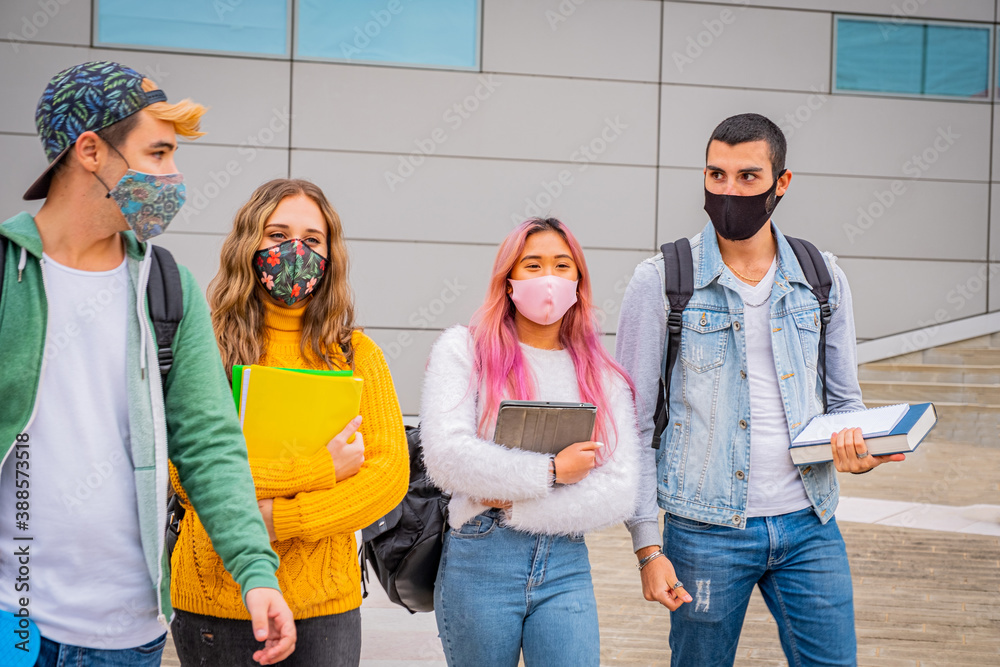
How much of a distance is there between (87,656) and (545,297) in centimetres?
168

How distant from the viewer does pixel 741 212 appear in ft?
10.2

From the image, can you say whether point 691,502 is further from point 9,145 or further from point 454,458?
point 9,145

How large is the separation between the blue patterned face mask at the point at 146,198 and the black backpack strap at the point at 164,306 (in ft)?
0.26

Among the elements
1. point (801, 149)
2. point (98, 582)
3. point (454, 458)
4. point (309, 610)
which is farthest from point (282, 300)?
point (801, 149)

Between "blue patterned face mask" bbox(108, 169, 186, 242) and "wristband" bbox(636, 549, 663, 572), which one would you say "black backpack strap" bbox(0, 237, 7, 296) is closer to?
"blue patterned face mask" bbox(108, 169, 186, 242)

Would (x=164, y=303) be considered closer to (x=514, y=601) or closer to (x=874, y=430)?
(x=514, y=601)

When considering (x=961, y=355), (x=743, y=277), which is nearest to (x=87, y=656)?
(x=743, y=277)

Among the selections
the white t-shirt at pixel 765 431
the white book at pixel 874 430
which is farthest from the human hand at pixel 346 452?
the white book at pixel 874 430

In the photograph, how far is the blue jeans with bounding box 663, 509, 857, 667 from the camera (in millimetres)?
2912

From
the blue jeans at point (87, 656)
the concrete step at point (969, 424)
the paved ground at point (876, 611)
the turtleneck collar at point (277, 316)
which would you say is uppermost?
the turtleneck collar at point (277, 316)

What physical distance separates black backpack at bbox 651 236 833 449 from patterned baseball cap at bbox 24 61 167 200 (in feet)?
5.96

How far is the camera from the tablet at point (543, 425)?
2.67m

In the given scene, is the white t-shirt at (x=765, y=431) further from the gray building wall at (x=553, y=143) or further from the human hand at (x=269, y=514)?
the gray building wall at (x=553, y=143)

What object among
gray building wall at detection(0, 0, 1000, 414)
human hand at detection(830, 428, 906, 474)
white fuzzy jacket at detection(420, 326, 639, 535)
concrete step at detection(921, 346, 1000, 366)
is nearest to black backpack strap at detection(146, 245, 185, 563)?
white fuzzy jacket at detection(420, 326, 639, 535)
